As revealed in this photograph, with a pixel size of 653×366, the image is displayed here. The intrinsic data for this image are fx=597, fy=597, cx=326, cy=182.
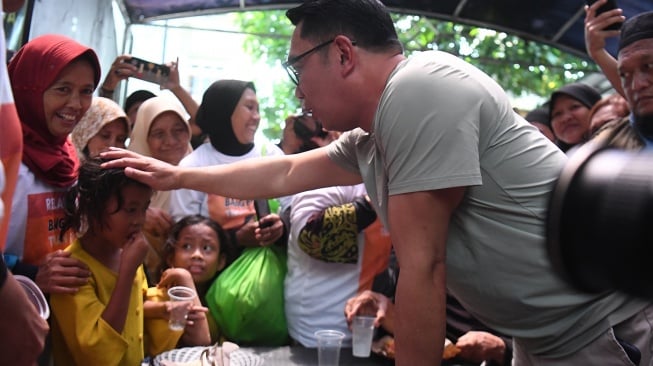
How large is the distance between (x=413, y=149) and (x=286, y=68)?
63 centimetres

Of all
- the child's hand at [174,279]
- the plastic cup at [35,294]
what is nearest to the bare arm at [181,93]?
the child's hand at [174,279]

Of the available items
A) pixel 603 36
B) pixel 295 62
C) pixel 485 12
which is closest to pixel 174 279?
pixel 295 62

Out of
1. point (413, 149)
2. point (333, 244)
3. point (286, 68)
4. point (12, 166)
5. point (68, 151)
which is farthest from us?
point (333, 244)

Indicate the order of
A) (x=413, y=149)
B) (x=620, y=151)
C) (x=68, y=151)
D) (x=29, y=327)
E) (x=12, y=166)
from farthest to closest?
(x=68, y=151), (x=413, y=149), (x=12, y=166), (x=29, y=327), (x=620, y=151)

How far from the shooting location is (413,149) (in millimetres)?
1308

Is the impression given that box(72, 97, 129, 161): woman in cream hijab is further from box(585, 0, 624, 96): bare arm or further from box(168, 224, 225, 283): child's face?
box(585, 0, 624, 96): bare arm

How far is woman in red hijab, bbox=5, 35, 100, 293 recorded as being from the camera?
1.79 meters

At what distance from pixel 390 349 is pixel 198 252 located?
0.94 meters

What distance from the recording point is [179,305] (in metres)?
2.05

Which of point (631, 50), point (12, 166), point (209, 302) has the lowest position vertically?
point (209, 302)

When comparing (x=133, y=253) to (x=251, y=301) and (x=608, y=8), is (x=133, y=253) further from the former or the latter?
(x=608, y=8)

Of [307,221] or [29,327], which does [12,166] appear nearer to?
[29,327]

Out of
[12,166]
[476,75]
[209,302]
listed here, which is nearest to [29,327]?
[12,166]

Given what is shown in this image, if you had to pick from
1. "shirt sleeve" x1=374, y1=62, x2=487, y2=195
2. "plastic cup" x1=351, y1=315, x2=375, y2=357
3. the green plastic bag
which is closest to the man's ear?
"shirt sleeve" x1=374, y1=62, x2=487, y2=195
